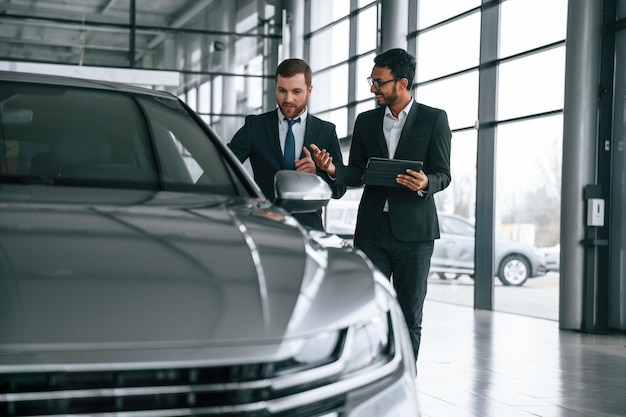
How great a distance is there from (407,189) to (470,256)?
883cm

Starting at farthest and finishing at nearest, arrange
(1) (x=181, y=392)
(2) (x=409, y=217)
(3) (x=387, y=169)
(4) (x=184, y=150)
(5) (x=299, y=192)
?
(2) (x=409, y=217) < (3) (x=387, y=169) < (4) (x=184, y=150) < (5) (x=299, y=192) < (1) (x=181, y=392)

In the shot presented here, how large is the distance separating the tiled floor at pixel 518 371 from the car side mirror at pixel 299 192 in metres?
2.26

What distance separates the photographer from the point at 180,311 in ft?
5.30

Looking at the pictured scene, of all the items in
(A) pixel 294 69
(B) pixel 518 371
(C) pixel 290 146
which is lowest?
(B) pixel 518 371

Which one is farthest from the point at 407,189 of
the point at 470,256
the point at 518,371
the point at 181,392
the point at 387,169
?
the point at 470,256

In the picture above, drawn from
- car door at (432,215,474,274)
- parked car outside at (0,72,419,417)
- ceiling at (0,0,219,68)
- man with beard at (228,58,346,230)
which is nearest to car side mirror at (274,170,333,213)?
parked car outside at (0,72,419,417)

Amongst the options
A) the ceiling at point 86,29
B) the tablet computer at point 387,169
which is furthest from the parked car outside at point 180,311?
the ceiling at point 86,29

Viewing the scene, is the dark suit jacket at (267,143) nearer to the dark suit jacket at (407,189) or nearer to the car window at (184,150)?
the dark suit jacket at (407,189)

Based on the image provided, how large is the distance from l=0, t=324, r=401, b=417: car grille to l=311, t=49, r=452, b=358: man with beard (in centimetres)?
264

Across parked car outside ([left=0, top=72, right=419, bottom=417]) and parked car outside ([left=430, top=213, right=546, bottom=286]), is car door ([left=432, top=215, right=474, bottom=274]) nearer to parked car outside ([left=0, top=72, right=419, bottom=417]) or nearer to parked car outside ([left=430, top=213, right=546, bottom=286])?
parked car outside ([left=430, top=213, right=546, bottom=286])

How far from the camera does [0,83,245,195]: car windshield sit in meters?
2.54

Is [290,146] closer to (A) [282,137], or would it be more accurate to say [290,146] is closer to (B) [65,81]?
(A) [282,137]

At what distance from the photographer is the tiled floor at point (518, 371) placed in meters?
4.89

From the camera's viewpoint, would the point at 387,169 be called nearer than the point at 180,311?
No
